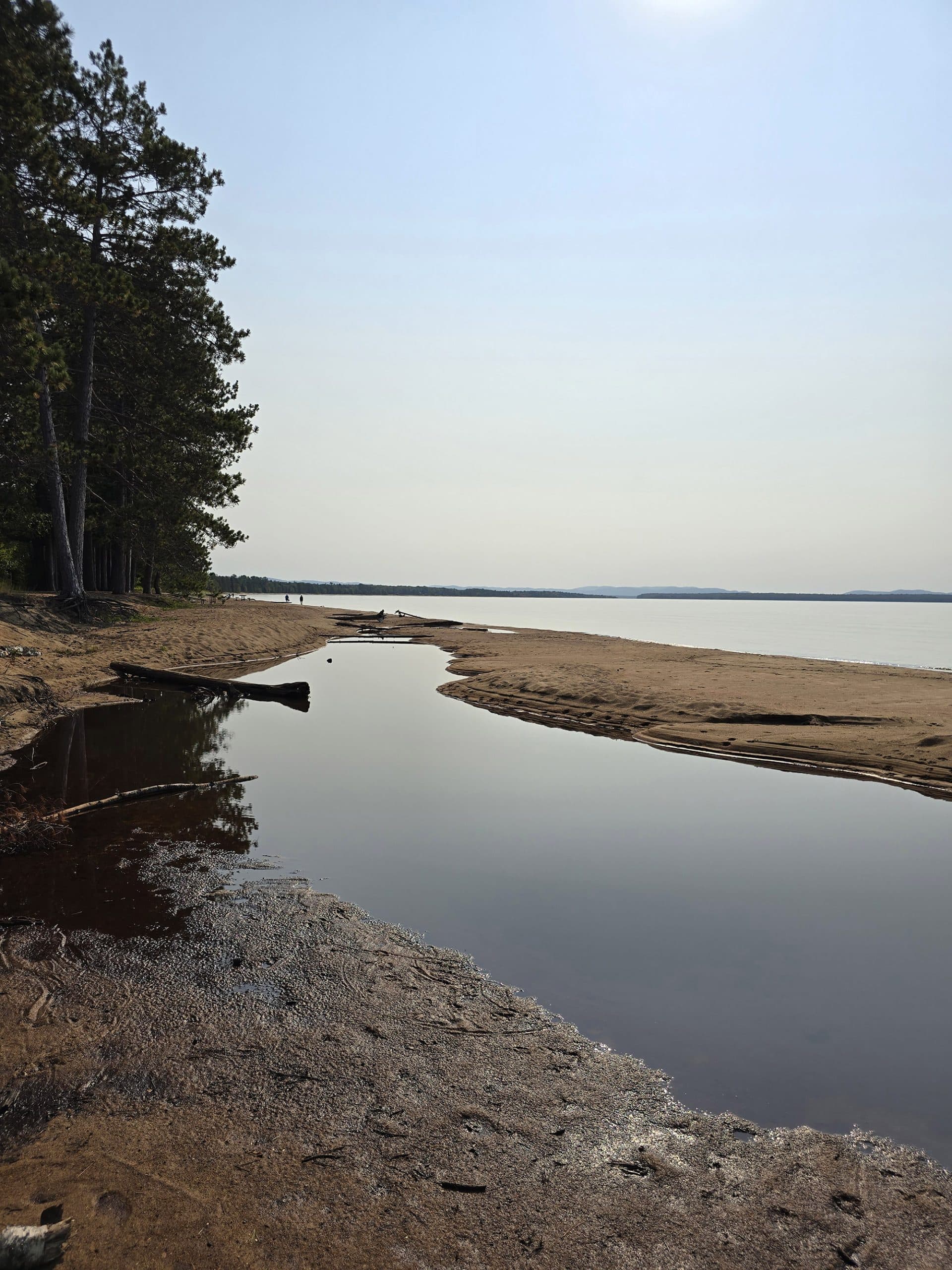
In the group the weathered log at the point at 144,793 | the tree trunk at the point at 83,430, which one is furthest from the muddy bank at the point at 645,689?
the weathered log at the point at 144,793

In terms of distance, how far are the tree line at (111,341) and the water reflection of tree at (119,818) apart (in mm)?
9020

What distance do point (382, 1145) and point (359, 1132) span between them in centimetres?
16

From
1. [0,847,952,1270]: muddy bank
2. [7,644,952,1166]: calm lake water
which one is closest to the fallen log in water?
[7,644,952,1166]: calm lake water

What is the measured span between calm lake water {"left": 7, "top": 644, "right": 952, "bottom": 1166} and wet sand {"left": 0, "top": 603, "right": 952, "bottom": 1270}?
35cm

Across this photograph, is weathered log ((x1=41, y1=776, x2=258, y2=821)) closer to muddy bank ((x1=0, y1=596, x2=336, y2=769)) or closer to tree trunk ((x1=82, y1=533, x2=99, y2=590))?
muddy bank ((x1=0, y1=596, x2=336, y2=769))

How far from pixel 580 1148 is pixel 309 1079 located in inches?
63.1

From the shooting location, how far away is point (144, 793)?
10398 mm

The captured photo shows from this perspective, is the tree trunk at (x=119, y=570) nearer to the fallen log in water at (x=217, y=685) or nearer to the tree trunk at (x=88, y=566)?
the tree trunk at (x=88, y=566)

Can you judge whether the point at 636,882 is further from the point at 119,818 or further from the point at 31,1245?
the point at 119,818

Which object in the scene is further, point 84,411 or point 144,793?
point 84,411

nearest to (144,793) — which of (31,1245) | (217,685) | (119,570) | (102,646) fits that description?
(31,1245)

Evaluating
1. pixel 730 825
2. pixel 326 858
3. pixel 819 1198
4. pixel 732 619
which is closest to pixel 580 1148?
pixel 819 1198

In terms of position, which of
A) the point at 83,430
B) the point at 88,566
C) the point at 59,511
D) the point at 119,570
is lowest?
the point at 119,570

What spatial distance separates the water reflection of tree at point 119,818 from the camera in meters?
6.75
